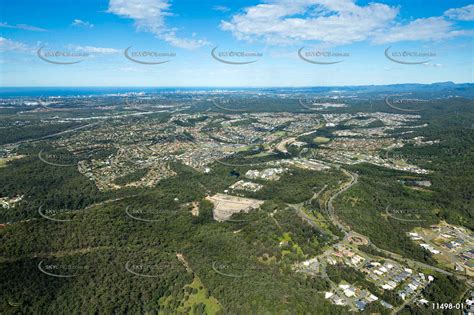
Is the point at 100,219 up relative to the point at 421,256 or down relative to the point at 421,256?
up

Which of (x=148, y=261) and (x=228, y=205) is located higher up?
(x=228, y=205)

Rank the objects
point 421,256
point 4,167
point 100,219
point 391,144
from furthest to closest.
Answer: point 391,144
point 4,167
point 100,219
point 421,256

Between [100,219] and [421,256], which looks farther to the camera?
[100,219]

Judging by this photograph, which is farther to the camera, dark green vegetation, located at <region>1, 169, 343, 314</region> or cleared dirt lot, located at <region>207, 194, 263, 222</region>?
cleared dirt lot, located at <region>207, 194, 263, 222</region>

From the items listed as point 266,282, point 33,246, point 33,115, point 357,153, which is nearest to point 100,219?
point 33,246

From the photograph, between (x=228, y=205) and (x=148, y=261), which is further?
(x=228, y=205)

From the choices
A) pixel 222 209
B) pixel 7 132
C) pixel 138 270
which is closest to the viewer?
pixel 138 270

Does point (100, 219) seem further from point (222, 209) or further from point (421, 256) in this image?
point (421, 256)

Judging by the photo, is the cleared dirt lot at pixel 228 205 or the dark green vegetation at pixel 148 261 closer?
the dark green vegetation at pixel 148 261

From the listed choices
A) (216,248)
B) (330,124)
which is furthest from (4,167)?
(330,124)
